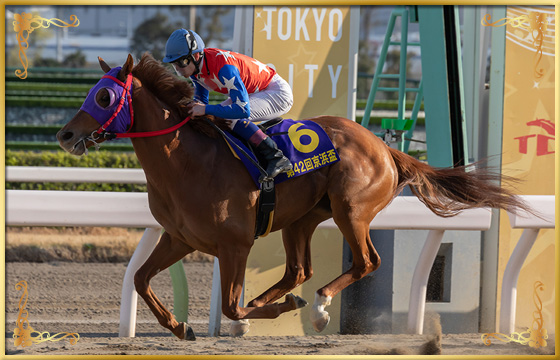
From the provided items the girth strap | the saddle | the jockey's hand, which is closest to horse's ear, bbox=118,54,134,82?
the jockey's hand

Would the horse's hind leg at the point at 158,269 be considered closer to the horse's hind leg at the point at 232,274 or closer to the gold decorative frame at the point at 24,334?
the horse's hind leg at the point at 232,274

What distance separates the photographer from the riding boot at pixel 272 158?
3344 millimetres

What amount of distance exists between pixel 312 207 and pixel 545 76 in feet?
6.71

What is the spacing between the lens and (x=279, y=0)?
3590 millimetres

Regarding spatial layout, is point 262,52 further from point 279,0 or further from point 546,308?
point 546,308

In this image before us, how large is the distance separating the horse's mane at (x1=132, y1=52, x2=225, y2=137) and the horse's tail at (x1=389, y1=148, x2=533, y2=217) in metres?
1.12

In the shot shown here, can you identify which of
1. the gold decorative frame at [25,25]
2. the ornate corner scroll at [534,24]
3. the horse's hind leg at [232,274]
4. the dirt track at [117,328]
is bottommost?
the dirt track at [117,328]

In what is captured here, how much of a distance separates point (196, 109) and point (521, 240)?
2124 mm

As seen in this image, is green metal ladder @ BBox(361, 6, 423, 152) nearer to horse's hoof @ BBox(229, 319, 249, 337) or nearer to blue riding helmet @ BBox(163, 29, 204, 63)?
horse's hoof @ BBox(229, 319, 249, 337)

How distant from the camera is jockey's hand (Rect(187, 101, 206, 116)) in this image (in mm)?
3280

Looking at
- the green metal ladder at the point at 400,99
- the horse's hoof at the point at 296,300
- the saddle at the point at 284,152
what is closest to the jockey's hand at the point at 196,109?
the saddle at the point at 284,152

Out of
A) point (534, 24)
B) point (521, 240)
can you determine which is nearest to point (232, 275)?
point (521, 240)

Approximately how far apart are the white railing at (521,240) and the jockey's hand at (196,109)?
185cm

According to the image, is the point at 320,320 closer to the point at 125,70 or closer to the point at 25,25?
the point at 125,70
